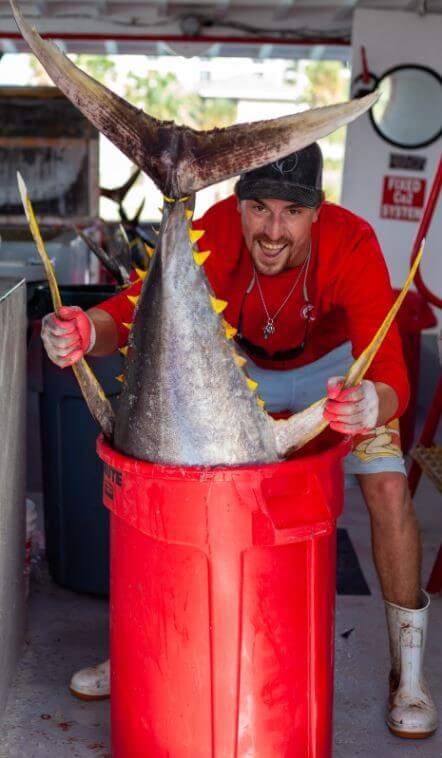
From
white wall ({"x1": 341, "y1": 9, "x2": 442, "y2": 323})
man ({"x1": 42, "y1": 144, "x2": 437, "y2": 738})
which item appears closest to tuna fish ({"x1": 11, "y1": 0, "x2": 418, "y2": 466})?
man ({"x1": 42, "y1": 144, "x2": 437, "y2": 738})

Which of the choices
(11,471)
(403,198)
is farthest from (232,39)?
(11,471)

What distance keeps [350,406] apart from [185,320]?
0.35 metres

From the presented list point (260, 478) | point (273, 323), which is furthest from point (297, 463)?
point (273, 323)

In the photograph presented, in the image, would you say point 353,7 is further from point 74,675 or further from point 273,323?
point 74,675

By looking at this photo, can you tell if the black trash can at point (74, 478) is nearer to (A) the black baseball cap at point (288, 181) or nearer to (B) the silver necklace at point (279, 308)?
(B) the silver necklace at point (279, 308)

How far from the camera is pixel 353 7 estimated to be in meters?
6.39

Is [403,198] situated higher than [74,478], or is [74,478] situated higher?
[403,198]

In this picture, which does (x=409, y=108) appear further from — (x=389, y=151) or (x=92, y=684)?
(x=92, y=684)

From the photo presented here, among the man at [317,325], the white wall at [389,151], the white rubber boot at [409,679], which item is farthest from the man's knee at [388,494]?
the white wall at [389,151]

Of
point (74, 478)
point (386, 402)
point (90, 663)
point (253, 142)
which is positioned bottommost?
point (90, 663)

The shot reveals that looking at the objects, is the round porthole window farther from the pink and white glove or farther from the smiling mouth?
the pink and white glove

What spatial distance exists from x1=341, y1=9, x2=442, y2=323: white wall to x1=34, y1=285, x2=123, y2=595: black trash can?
4080mm

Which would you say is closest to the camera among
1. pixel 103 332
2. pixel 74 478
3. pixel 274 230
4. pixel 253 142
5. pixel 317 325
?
pixel 253 142

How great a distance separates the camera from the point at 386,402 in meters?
2.00
